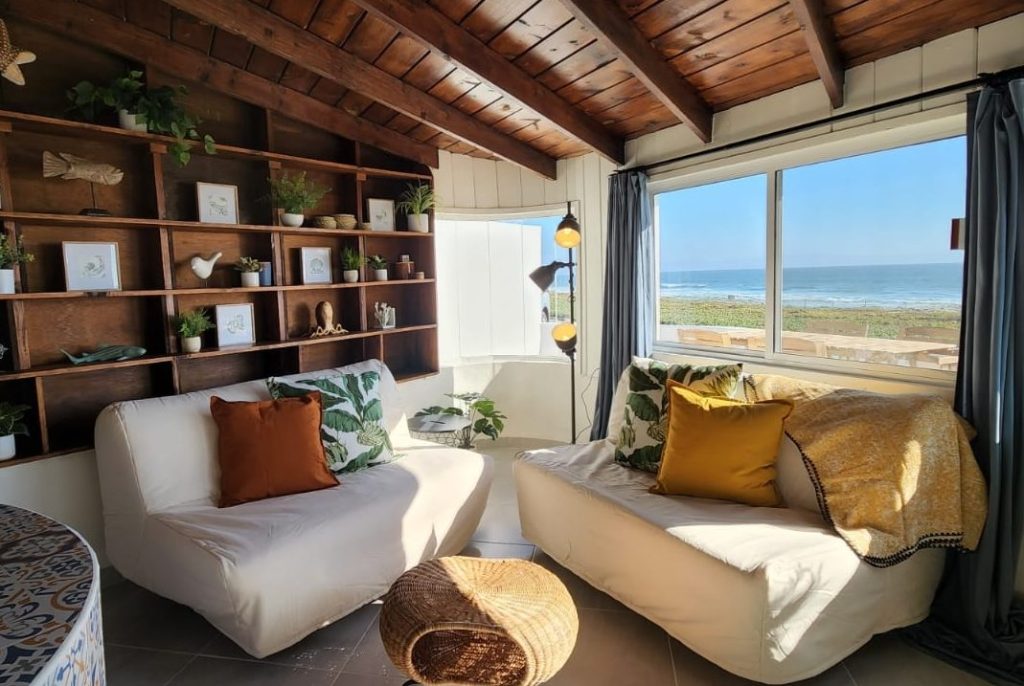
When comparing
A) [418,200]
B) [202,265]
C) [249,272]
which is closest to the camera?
[202,265]

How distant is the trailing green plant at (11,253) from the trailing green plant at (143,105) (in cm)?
64

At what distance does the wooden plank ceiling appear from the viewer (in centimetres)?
225

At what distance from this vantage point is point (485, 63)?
271 cm

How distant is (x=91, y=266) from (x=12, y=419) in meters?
0.73

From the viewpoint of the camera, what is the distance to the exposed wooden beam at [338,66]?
2432 millimetres

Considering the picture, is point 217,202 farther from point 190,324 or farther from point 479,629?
point 479,629

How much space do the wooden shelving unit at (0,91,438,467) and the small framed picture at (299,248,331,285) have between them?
0.24 feet

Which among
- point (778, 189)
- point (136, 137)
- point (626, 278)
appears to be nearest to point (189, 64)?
point (136, 137)

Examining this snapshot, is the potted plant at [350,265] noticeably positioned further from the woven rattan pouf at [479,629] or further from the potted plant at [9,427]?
the woven rattan pouf at [479,629]

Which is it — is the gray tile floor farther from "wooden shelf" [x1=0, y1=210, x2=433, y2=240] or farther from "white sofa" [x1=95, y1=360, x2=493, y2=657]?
"wooden shelf" [x1=0, y1=210, x2=433, y2=240]

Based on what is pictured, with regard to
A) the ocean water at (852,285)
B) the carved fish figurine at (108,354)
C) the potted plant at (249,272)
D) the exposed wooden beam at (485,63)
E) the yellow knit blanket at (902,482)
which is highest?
the exposed wooden beam at (485,63)

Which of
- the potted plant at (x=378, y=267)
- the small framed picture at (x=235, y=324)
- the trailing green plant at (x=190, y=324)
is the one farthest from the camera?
the potted plant at (x=378, y=267)

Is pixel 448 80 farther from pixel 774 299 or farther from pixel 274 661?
pixel 274 661

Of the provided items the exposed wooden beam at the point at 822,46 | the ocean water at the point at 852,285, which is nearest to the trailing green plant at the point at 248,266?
the ocean water at the point at 852,285
